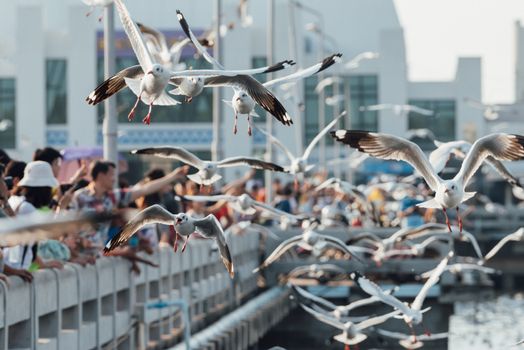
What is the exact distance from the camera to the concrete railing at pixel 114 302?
12.9m

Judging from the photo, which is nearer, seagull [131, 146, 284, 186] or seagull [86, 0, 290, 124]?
seagull [86, 0, 290, 124]

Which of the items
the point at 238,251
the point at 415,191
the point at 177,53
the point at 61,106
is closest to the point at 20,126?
the point at 61,106

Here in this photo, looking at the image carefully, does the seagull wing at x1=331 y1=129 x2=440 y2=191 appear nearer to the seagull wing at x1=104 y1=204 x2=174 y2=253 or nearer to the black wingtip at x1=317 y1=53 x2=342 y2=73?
the black wingtip at x1=317 y1=53 x2=342 y2=73

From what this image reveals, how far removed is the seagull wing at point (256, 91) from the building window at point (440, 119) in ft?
201

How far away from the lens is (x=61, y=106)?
228 ft

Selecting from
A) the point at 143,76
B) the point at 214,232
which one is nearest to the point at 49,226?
the point at 143,76

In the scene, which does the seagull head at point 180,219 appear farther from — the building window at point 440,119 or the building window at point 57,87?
the building window at point 440,119

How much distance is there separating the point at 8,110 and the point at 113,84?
58.7 meters

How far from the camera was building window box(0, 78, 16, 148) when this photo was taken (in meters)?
68.9

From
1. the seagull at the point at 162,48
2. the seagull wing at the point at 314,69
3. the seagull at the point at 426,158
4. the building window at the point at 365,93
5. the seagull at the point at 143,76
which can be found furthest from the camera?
the building window at the point at 365,93

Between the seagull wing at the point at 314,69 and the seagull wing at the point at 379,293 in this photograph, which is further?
the seagull wing at the point at 379,293

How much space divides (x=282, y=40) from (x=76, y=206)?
54.4 m

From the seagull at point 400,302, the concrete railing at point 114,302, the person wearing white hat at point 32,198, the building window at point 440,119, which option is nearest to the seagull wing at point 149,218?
the person wearing white hat at point 32,198

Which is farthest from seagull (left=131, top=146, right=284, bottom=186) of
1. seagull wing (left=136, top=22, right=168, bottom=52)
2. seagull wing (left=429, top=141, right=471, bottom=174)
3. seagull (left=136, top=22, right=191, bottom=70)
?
seagull wing (left=136, top=22, right=168, bottom=52)
